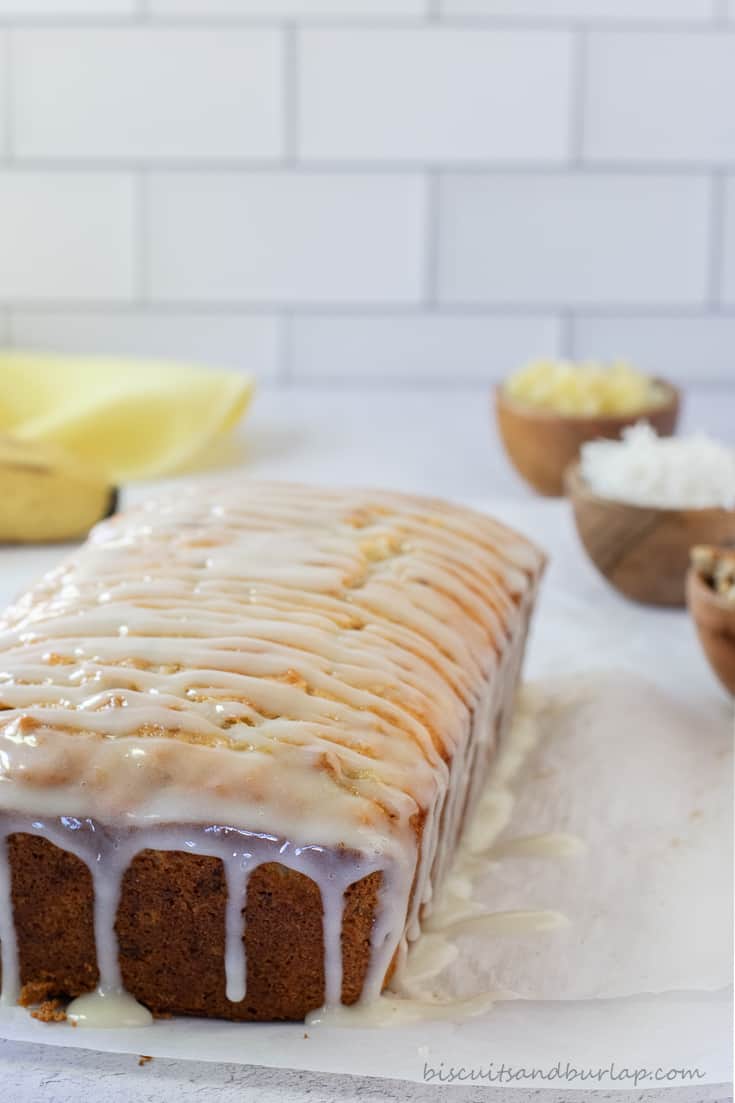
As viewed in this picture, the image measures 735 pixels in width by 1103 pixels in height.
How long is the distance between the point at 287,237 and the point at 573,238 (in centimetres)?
45

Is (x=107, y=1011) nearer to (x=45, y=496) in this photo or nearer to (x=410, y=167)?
(x=45, y=496)

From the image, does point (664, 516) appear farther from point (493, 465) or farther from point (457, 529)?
point (493, 465)

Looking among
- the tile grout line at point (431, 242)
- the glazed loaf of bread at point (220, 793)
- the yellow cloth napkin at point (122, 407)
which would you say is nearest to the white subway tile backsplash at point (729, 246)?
the tile grout line at point (431, 242)

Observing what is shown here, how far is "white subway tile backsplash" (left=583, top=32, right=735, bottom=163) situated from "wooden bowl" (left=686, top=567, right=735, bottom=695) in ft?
3.55

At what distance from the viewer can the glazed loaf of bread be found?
2.85 ft

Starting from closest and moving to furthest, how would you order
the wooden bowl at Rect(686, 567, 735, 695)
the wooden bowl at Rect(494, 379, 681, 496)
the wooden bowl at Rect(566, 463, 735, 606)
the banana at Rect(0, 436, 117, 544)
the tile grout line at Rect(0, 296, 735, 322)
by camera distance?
the wooden bowl at Rect(686, 567, 735, 695) < the wooden bowl at Rect(566, 463, 735, 606) < the banana at Rect(0, 436, 117, 544) < the wooden bowl at Rect(494, 379, 681, 496) < the tile grout line at Rect(0, 296, 735, 322)

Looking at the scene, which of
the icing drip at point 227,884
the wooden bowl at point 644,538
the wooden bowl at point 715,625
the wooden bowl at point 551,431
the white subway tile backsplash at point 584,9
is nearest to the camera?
the icing drip at point 227,884

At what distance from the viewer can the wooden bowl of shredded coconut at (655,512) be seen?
1.50m

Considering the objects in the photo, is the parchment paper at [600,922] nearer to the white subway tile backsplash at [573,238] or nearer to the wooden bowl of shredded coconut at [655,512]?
the wooden bowl of shredded coconut at [655,512]

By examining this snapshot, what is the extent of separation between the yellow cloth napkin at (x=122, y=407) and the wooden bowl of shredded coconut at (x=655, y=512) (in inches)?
23.6

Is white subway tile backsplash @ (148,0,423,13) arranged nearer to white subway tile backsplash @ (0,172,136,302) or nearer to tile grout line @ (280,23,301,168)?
tile grout line @ (280,23,301,168)

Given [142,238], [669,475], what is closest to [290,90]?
[142,238]

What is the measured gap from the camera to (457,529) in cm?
128

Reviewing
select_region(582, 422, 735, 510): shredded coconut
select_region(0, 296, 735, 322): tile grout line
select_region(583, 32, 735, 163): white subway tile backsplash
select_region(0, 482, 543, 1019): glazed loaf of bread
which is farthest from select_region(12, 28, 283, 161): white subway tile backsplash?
select_region(0, 482, 543, 1019): glazed loaf of bread
